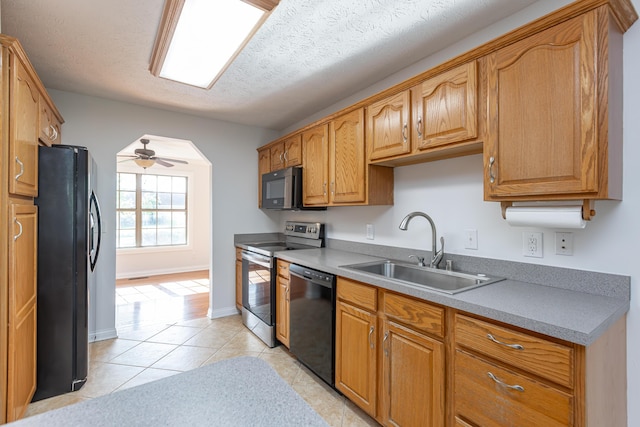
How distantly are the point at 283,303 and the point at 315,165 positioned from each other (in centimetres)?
126

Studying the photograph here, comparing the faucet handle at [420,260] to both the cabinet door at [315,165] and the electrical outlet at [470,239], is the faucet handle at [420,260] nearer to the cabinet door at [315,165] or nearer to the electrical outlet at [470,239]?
the electrical outlet at [470,239]

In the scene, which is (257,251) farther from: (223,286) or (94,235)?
(94,235)

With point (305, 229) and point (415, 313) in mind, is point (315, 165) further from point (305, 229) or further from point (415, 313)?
point (415, 313)

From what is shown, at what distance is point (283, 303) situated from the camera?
2.69 meters

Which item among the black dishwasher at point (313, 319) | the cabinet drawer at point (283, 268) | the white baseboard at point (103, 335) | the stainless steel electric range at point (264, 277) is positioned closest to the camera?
the black dishwasher at point (313, 319)

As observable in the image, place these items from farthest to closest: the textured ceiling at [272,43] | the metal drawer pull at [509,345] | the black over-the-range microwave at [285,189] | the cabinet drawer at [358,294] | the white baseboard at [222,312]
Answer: the white baseboard at [222,312], the black over-the-range microwave at [285,189], the cabinet drawer at [358,294], the textured ceiling at [272,43], the metal drawer pull at [509,345]

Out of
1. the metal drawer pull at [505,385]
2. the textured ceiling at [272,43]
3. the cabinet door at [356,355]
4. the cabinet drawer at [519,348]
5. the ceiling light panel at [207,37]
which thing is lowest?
the cabinet door at [356,355]

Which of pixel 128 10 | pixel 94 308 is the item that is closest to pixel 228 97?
pixel 128 10

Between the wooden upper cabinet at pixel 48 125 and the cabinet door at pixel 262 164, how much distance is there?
1920 mm

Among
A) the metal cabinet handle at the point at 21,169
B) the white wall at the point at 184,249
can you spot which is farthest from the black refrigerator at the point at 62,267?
the white wall at the point at 184,249

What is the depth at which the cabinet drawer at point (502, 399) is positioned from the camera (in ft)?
3.48

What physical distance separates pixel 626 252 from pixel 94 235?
327 centimetres

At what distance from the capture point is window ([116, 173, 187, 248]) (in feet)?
19.5

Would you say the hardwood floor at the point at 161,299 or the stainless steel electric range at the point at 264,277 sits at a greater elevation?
the stainless steel electric range at the point at 264,277
